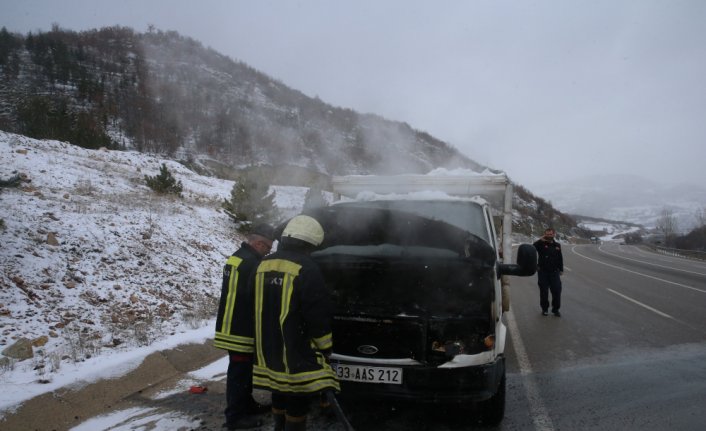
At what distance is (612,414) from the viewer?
3.39 meters

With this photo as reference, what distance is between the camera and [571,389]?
3934mm

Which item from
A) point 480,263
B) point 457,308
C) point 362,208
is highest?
point 362,208

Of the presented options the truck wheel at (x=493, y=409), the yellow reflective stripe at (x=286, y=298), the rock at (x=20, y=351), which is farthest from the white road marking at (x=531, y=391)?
the rock at (x=20, y=351)

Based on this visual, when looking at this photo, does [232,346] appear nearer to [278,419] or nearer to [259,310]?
[278,419]

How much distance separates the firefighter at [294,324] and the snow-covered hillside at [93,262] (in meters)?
3.08

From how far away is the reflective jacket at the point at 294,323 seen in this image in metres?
2.24

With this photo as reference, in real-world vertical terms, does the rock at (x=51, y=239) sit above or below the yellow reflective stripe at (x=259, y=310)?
above

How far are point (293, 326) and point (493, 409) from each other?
6.36ft

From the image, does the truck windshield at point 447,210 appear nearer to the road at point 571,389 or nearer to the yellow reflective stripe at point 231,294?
the yellow reflective stripe at point 231,294

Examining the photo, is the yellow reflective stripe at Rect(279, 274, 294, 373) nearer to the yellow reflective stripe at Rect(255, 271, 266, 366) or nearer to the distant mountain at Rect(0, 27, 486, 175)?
the yellow reflective stripe at Rect(255, 271, 266, 366)

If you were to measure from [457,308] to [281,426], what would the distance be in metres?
1.42

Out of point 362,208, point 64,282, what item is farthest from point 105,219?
point 362,208

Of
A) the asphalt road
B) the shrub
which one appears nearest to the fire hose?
the asphalt road

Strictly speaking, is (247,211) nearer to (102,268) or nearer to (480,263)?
(102,268)
